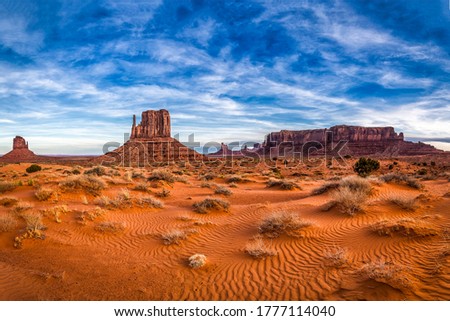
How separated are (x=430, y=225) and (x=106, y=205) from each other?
1217 cm

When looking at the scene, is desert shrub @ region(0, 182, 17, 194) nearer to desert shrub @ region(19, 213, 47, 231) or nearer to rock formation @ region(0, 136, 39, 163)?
desert shrub @ region(19, 213, 47, 231)

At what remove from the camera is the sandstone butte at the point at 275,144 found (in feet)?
229

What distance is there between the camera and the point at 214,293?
495 cm

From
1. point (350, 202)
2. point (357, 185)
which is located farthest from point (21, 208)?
point (357, 185)

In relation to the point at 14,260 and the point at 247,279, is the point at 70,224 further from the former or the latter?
the point at 247,279

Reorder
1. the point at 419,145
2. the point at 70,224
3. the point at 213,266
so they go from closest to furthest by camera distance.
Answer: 1. the point at 213,266
2. the point at 70,224
3. the point at 419,145

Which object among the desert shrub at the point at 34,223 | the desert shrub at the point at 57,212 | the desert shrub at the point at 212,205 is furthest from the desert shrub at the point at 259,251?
the desert shrub at the point at 57,212

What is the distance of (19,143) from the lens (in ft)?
362

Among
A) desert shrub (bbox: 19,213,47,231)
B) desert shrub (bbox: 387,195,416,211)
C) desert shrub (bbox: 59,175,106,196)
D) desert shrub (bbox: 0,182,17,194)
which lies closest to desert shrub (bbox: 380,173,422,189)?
desert shrub (bbox: 387,195,416,211)

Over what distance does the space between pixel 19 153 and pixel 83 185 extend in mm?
118995

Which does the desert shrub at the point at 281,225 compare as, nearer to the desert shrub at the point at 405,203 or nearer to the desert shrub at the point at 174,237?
the desert shrub at the point at 174,237

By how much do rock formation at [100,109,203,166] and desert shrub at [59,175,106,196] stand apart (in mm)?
40189
